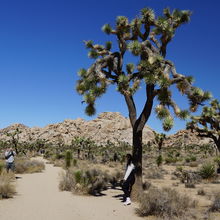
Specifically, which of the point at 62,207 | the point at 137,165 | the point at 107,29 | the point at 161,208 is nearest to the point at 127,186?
the point at 137,165

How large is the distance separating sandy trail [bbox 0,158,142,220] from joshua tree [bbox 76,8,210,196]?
1.32 m

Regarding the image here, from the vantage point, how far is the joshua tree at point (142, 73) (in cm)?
829

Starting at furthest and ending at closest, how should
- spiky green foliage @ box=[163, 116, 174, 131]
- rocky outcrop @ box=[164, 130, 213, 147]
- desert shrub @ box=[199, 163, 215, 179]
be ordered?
rocky outcrop @ box=[164, 130, 213, 147], desert shrub @ box=[199, 163, 215, 179], spiky green foliage @ box=[163, 116, 174, 131]

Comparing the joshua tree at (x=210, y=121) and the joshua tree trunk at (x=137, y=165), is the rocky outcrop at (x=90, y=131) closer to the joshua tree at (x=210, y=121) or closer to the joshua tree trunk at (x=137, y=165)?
the joshua tree at (x=210, y=121)

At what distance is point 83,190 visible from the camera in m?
9.39

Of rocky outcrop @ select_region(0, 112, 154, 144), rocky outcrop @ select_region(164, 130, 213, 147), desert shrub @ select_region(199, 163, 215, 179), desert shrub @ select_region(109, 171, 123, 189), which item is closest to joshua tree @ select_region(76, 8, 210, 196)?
desert shrub @ select_region(109, 171, 123, 189)

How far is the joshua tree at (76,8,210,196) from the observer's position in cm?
829

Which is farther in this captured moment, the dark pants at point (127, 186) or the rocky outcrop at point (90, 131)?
the rocky outcrop at point (90, 131)

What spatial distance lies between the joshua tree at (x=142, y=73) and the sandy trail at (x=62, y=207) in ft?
4.32

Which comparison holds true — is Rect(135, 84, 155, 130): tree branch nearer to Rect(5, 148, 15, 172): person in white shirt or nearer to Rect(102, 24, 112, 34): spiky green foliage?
Rect(102, 24, 112, 34): spiky green foliage

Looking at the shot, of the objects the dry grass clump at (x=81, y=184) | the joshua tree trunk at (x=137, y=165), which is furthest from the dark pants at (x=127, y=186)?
the dry grass clump at (x=81, y=184)

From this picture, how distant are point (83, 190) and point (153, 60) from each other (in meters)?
5.13

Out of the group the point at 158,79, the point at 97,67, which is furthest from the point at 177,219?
the point at 97,67

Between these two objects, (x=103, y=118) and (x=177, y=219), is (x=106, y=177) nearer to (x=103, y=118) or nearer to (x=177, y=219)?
(x=177, y=219)
